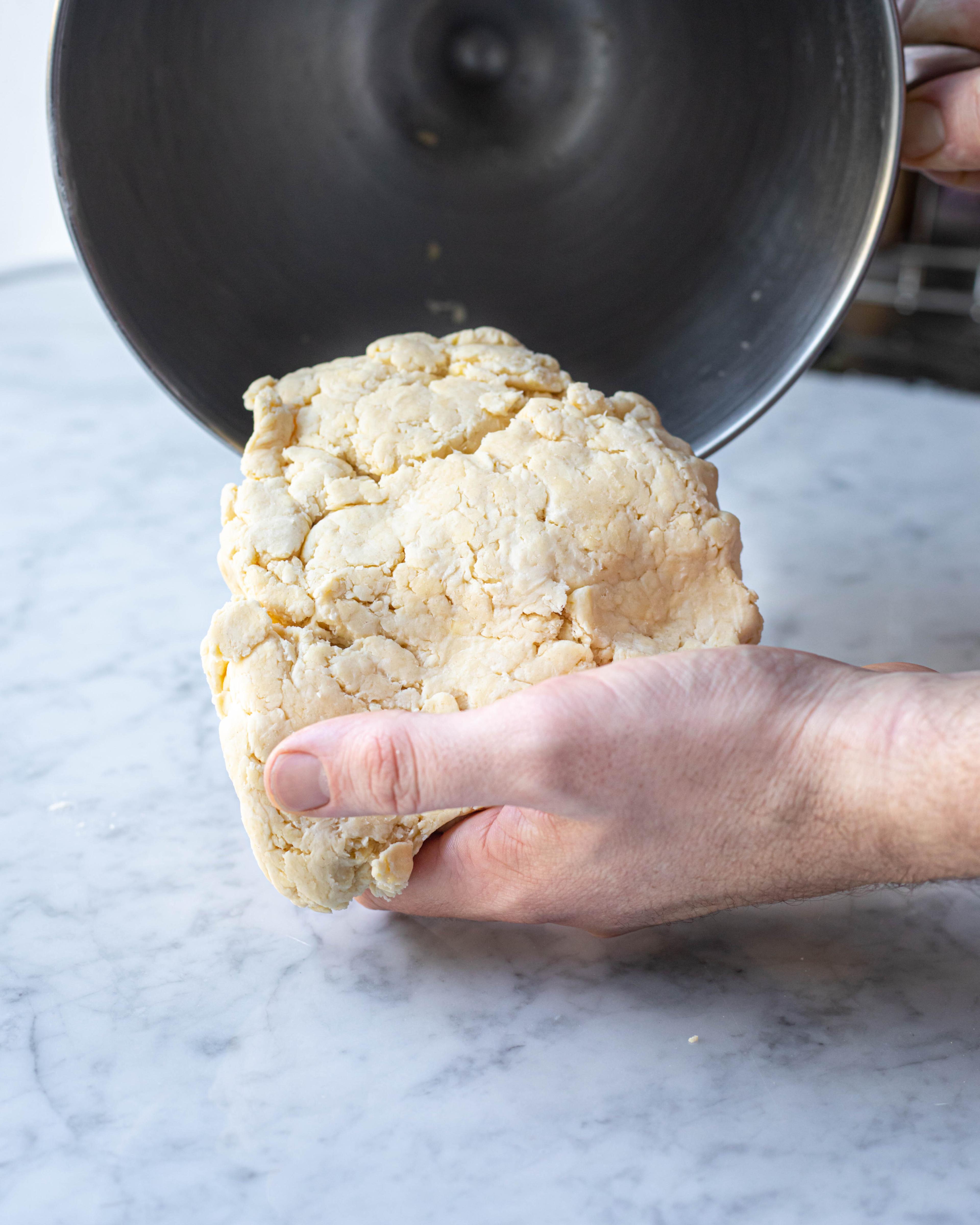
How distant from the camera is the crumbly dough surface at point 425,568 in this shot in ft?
3.07

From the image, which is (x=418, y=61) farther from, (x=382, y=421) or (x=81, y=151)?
(x=382, y=421)

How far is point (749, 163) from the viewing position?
136 cm

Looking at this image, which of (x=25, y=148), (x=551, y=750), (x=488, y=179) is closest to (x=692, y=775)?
(x=551, y=750)

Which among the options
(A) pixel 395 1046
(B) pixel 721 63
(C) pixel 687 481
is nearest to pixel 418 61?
(B) pixel 721 63

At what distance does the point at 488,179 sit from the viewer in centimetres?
151

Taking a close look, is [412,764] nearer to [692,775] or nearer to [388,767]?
[388,767]

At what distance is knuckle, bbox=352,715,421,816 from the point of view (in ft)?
2.70

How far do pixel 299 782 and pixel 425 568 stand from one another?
0.76 ft

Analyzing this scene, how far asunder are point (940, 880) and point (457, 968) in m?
0.42

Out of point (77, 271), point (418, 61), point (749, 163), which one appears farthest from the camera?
point (77, 271)

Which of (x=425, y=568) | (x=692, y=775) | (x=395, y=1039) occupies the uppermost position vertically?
(x=425, y=568)

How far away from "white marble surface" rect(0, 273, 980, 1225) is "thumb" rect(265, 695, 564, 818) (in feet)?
0.72

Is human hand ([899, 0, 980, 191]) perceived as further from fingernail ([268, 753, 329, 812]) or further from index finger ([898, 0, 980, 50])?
fingernail ([268, 753, 329, 812])

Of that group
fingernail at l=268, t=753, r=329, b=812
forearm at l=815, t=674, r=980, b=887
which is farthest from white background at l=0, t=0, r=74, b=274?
forearm at l=815, t=674, r=980, b=887
